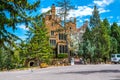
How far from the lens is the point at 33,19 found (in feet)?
50.6

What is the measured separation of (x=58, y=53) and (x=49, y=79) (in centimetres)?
5311

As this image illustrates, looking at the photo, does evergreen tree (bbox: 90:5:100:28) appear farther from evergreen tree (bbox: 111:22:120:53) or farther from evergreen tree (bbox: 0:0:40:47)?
evergreen tree (bbox: 0:0:40:47)

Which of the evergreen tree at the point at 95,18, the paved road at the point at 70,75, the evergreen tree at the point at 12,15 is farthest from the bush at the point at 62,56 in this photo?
the evergreen tree at the point at 12,15

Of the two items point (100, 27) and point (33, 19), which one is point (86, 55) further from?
point (33, 19)

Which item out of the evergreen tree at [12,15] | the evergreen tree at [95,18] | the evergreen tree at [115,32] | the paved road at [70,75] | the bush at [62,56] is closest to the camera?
the evergreen tree at [12,15]

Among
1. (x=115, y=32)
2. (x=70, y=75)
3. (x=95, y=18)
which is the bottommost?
(x=70, y=75)

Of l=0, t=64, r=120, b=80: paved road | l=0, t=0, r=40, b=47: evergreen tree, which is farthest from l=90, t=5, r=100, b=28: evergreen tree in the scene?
l=0, t=0, r=40, b=47: evergreen tree

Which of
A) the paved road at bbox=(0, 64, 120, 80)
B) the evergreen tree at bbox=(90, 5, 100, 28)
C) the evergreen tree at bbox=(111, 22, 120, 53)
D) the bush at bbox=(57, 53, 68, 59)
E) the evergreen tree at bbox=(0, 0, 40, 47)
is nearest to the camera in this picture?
the evergreen tree at bbox=(0, 0, 40, 47)

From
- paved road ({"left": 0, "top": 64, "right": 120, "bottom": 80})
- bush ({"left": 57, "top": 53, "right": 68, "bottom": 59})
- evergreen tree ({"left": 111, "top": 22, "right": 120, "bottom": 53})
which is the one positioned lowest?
paved road ({"left": 0, "top": 64, "right": 120, "bottom": 80})

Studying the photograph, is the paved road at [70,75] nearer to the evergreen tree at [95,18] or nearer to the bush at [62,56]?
the evergreen tree at [95,18]

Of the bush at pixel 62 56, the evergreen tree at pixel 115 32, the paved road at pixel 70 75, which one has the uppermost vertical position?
the evergreen tree at pixel 115 32

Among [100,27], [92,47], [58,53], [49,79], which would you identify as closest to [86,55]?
[92,47]

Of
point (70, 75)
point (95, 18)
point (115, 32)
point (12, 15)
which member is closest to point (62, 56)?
point (95, 18)

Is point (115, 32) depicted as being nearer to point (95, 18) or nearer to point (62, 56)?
point (95, 18)
